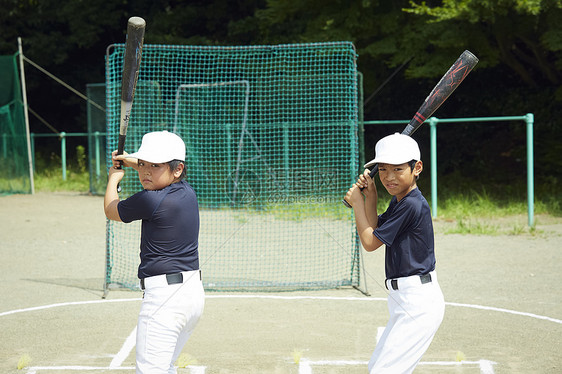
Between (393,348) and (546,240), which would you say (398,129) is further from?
(393,348)

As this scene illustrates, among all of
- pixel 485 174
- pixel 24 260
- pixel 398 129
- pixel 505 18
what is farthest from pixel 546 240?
pixel 398 129

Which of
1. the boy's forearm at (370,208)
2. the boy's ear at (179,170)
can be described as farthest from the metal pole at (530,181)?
the boy's ear at (179,170)

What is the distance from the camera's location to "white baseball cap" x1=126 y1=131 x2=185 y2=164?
4043 millimetres

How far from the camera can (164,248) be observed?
408 centimetres

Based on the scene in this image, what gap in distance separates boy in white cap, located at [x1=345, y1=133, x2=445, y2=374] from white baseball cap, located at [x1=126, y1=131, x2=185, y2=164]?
1.03m

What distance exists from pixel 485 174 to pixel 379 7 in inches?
228

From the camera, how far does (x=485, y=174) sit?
19.8 m

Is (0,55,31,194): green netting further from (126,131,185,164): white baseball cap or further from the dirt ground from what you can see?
(126,131,185,164): white baseball cap

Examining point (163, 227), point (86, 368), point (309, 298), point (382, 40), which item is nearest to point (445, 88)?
point (163, 227)

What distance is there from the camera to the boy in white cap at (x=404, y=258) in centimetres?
383

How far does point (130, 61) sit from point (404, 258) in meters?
2.08

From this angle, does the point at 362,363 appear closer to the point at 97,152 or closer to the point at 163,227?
the point at 163,227

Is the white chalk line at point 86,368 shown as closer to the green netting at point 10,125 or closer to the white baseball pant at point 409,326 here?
the white baseball pant at point 409,326

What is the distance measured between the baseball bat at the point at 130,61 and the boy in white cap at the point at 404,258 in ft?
5.21
